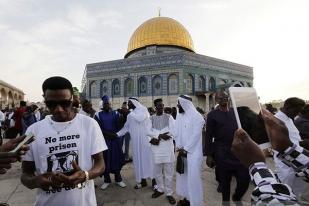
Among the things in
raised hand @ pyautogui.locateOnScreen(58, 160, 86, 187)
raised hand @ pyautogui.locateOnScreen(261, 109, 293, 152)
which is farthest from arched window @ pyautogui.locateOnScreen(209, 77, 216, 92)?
raised hand @ pyautogui.locateOnScreen(261, 109, 293, 152)

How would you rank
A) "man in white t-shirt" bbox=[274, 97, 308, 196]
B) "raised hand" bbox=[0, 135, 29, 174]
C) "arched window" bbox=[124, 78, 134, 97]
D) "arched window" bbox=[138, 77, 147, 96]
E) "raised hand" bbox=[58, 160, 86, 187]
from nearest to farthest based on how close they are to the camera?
"raised hand" bbox=[0, 135, 29, 174] < "raised hand" bbox=[58, 160, 86, 187] < "man in white t-shirt" bbox=[274, 97, 308, 196] < "arched window" bbox=[138, 77, 147, 96] < "arched window" bbox=[124, 78, 134, 97]

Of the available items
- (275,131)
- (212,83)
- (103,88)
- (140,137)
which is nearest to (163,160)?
(140,137)

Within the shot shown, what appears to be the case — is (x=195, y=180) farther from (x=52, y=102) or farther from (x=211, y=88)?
(x=211, y=88)

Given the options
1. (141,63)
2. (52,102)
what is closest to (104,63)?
(141,63)

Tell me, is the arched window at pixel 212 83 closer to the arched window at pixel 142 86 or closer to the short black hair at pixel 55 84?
the arched window at pixel 142 86

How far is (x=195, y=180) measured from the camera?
4.52 metres

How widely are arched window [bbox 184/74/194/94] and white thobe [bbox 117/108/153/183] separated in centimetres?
2312

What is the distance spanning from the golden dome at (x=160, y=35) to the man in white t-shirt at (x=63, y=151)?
3348 centimetres

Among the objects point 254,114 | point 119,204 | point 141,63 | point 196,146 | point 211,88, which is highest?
point 141,63

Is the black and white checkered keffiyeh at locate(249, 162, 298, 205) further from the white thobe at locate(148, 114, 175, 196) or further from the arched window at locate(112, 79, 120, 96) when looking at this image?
the arched window at locate(112, 79, 120, 96)

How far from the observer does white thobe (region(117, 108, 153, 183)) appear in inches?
249

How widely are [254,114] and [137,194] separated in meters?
4.50

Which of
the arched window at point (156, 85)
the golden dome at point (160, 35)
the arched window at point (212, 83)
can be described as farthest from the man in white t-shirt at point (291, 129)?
the golden dome at point (160, 35)

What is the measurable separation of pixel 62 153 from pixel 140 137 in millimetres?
4552
